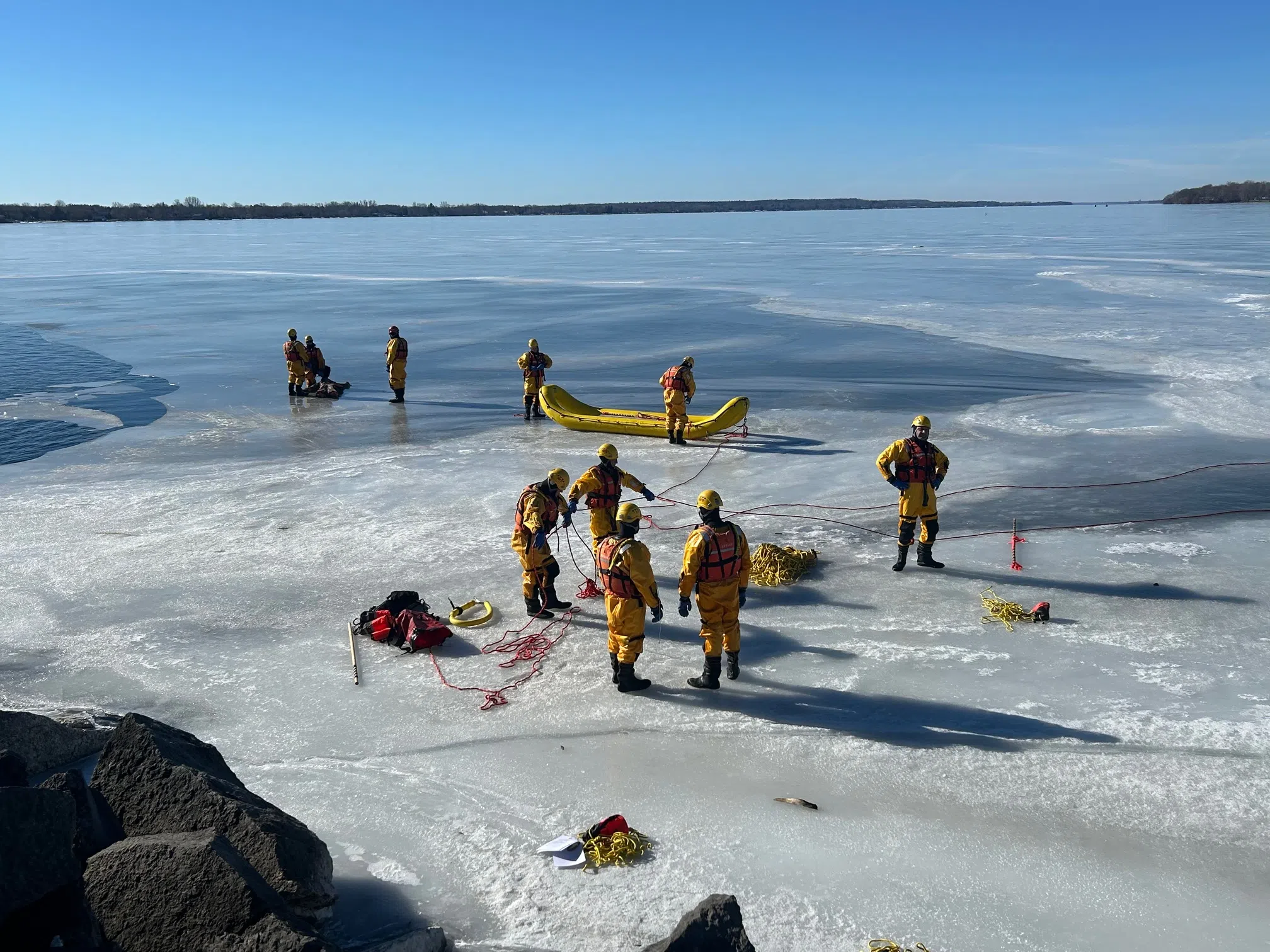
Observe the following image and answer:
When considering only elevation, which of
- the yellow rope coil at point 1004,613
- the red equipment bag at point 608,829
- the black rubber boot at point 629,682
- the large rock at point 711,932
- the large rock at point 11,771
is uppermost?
the large rock at point 11,771

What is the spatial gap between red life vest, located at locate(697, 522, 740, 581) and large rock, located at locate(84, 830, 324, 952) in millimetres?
3094

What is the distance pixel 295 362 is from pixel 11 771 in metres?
12.9

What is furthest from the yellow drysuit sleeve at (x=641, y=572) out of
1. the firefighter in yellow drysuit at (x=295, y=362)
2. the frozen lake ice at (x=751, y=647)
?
the firefighter in yellow drysuit at (x=295, y=362)

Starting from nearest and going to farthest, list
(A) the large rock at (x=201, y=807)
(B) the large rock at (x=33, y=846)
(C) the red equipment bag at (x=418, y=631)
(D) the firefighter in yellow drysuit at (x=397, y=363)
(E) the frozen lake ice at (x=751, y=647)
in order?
(B) the large rock at (x=33, y=846) < (A) the large rock at (x=201, y=807) < (E) the frozen lake ice at (x=751, y=647) < (C) the red equipment bag at (x=418, y=631) < (D) the firefighter in yellow drysuit at (x=397, y=363)

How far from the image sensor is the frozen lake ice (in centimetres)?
451

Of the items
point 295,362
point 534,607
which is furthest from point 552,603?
point 295,362

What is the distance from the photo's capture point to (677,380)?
1261 centimetres

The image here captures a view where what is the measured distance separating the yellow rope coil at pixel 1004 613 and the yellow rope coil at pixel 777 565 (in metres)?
1.51

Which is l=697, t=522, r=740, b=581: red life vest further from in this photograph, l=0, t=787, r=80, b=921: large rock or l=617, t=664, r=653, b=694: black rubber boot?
l=0, t=787, r=80, b=921: large rock

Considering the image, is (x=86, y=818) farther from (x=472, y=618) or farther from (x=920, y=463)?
(x=920, y=463)

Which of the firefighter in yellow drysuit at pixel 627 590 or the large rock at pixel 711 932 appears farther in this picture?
the firefighter in yellow drysuit at pixel 627 590

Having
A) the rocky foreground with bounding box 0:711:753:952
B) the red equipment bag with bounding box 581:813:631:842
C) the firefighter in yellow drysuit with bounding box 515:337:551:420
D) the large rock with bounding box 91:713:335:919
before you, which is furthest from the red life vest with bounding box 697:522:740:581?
the firefighter in yellow drysuit with bounding box 515:337:551:420

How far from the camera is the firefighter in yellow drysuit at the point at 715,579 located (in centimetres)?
599

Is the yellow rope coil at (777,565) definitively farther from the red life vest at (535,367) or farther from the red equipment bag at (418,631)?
the red life vest at (535,367)
